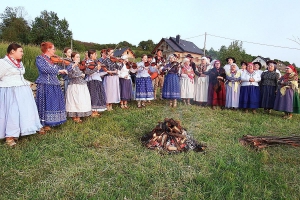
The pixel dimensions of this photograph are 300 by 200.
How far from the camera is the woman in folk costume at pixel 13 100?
166 inches

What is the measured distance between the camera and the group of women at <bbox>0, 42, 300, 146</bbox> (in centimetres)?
431

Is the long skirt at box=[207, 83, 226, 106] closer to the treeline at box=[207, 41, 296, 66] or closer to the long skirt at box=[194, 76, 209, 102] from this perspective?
the long skirt at box=[194, 76, 209, 102]

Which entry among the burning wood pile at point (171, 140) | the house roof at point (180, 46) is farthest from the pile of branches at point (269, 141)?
the house roof at point (180, 46)

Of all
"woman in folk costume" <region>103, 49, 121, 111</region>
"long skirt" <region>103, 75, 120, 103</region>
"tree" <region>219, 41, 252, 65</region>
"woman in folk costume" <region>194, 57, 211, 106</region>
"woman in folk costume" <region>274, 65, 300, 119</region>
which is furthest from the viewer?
"tree" <region>219, 41, 252, 65</region>

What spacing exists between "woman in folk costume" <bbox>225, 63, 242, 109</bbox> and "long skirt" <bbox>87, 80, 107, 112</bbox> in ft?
13.5

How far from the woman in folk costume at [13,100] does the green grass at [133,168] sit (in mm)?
276

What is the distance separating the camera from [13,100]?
4270mm

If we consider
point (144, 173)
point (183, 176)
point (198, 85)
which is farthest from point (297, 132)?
point (144, 173)

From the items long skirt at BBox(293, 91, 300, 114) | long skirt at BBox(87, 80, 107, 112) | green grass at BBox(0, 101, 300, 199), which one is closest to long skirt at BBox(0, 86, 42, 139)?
green grass at BBox(0, 101, 300, 199)

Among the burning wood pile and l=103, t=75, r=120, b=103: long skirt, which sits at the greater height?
l=103, t=75, r=120, b=103: long skirt

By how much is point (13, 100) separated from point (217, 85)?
19.4 ft

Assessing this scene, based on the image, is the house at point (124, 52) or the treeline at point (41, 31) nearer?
the house at point (124, 52)

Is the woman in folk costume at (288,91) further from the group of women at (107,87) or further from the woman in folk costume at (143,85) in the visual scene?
the woman in folk costume at (143,85)

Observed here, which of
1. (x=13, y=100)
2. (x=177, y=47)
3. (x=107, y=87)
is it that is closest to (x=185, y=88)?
(x=107, y=87)
